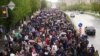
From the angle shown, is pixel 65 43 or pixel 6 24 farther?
pixel 6 24

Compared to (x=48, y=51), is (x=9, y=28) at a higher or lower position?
lower

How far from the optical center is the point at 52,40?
3016 centimetres

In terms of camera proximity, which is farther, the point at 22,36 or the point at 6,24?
the point at 6,24

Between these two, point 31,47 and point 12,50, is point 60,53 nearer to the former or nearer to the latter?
point 31,47

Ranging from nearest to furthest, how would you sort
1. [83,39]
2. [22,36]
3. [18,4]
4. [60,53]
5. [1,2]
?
[60,53] < [83,39] < [22,36] < [1,2] < [18,4]

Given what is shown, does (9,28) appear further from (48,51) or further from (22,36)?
(48,51)

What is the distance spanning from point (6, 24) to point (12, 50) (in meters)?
17.6

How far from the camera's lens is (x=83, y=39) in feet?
95.4

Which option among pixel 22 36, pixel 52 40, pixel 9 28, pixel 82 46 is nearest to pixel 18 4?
pixel 9 28

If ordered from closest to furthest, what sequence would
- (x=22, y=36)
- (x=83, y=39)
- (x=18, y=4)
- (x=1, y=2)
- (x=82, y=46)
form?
(x=82, y=46), (x=83, y=39), (x=22, y=36), (x=1, y=2), (x=18, y=4)

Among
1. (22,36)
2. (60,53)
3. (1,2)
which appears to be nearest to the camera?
(60,53)

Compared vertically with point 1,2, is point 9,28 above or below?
below

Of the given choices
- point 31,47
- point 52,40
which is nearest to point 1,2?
point 52,40

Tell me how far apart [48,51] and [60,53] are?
0.80 metres
